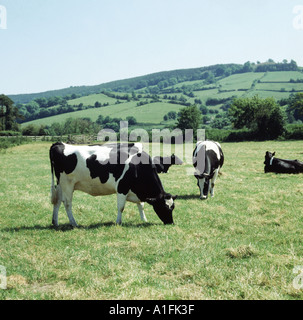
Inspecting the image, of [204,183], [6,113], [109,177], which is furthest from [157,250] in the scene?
[6,113]

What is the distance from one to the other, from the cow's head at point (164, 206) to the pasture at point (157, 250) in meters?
0.26

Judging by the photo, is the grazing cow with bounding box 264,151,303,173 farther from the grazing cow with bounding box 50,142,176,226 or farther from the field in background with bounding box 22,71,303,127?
the field in background with bounding box 22,71,303,127

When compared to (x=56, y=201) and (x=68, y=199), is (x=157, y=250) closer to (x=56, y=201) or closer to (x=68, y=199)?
(x=68, y=199)

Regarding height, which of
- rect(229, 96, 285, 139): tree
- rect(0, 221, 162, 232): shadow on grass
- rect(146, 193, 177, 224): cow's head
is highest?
rect(229, 96, 285, 139): tree

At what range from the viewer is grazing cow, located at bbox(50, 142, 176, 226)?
8.51m

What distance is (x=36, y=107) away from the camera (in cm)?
14838

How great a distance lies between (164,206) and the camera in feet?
27.8

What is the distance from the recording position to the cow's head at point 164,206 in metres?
8.45

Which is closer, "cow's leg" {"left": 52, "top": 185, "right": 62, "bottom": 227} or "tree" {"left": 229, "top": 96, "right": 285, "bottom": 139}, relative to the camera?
"cow's leg" {"left": 52, "top": 185, "right": 62, "bottom": 227}

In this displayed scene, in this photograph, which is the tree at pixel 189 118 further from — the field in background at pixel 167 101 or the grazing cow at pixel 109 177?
the grazing cow at pixel 109 177

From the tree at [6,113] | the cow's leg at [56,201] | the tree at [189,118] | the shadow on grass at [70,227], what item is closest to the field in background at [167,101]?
the tree at [189,118]

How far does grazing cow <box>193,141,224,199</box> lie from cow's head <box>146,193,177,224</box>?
357 cm

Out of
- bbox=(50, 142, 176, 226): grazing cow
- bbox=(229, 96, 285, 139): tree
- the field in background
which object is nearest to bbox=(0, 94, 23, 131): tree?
the field in background
